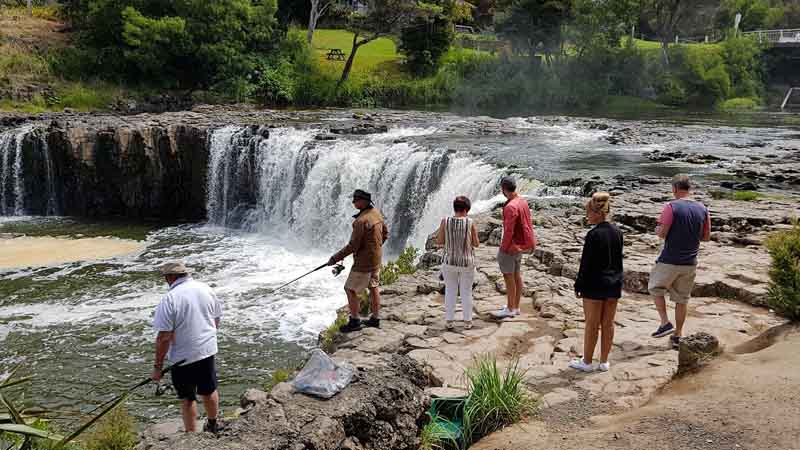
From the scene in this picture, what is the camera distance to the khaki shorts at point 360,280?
27.6 ft

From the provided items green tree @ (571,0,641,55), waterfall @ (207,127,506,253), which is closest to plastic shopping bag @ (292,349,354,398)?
waterfall @ (207,127,506,253)

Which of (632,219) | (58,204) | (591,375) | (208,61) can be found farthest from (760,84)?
(591,375)

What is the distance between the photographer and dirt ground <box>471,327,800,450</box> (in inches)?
198

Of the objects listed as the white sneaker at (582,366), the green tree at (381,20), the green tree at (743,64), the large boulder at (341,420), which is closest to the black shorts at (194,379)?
the large boulder at (341,420)

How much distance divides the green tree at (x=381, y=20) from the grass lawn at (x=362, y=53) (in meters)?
1.57

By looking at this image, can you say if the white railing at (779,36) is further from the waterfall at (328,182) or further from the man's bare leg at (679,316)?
the man's bare leg at (679,316)

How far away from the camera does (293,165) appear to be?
20688 millimetres

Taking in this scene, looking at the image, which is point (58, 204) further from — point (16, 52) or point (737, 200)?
point (737, 200)

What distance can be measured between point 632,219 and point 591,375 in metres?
6.29

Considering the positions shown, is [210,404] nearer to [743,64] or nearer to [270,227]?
[270,227]

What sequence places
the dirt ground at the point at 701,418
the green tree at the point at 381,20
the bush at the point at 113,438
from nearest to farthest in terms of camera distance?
1. the dirt ground at the point at 701,418
2. the bush at the point at 113,438
3. the green tree at the point at 381,20

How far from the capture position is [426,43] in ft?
141

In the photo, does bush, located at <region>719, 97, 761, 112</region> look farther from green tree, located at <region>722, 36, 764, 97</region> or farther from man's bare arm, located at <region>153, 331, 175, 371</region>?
man's bare arm, located at <region>153, 331, 175, 371</region>

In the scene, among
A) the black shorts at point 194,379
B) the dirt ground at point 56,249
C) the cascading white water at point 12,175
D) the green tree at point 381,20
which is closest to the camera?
the black shorts at point 194,379
